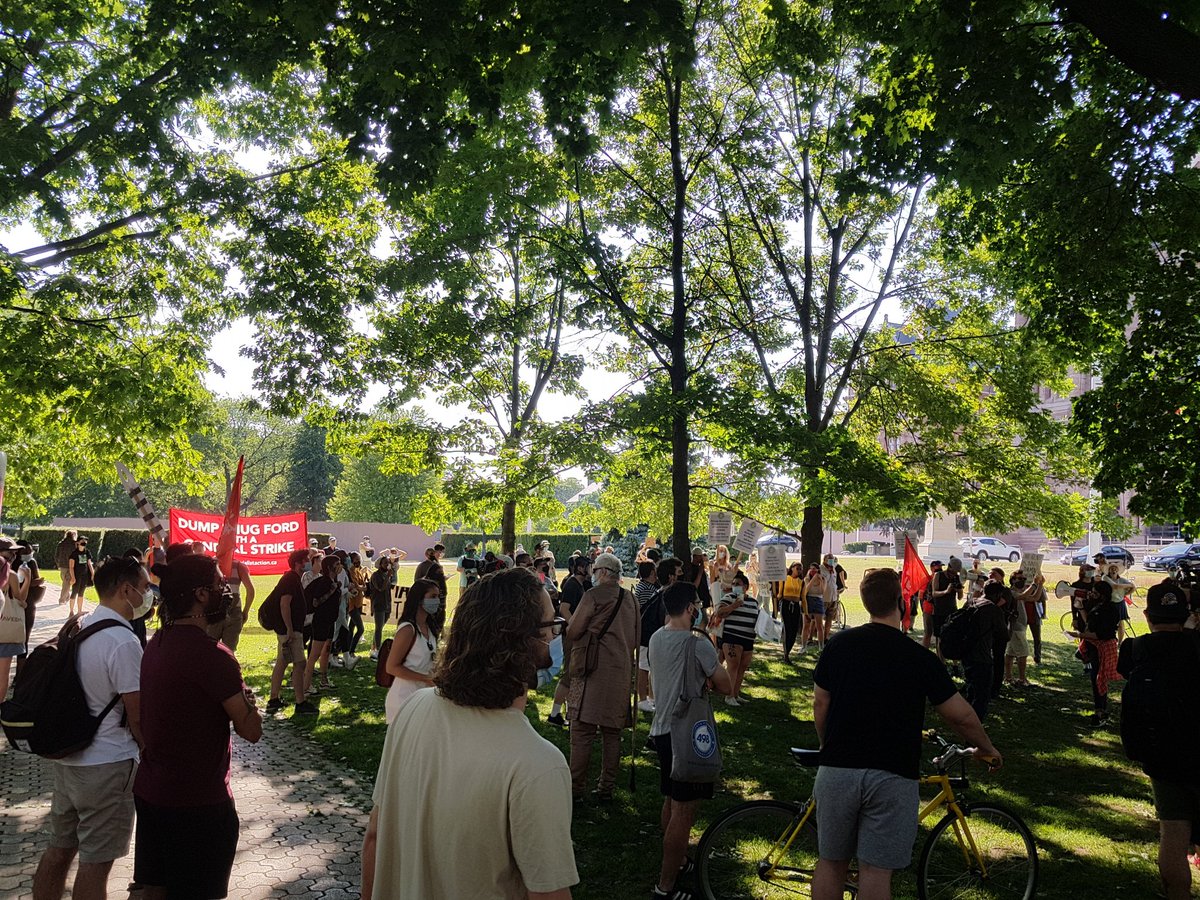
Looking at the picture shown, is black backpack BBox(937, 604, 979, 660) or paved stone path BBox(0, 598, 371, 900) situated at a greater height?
black backpack BBox(937, 604, 979, 660)

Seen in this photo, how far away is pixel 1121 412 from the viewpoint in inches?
450

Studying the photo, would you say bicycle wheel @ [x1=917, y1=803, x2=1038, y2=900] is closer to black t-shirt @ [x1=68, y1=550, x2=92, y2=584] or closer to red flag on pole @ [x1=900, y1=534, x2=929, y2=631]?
red flag on pole @ [x1=900, y1=534, x2=929, y2=631]

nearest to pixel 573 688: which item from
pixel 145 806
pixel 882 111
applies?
pixel 145 806

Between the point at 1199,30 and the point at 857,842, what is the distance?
21.1ft

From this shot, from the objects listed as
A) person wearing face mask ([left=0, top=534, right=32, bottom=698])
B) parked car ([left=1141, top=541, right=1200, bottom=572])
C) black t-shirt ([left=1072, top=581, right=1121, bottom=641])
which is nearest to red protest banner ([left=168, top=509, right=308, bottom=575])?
person wearing face mask ([left=0, top=534, right=32, bottom=698])

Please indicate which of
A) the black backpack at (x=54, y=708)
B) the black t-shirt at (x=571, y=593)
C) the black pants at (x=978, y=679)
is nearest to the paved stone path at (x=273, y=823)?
the black backpack at (x=54, y=708)

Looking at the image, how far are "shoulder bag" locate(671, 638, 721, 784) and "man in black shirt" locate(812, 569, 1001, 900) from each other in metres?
1.10

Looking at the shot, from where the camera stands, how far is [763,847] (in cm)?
510

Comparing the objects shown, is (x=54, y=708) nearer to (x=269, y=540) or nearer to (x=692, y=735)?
(x=692, y=735)

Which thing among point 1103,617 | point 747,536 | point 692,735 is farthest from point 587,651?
point 1103,617

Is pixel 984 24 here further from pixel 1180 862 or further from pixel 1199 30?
pixel 1180 862

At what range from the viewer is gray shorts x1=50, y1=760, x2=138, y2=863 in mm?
4164

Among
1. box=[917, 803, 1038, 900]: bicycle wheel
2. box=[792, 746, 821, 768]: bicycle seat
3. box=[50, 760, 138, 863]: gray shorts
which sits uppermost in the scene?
box=[792, 746, 821, 768]: bicycle seat

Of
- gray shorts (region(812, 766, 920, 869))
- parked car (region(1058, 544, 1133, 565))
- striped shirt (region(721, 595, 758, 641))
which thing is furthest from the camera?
parked car (region(1058, 544, 1133, 565))
